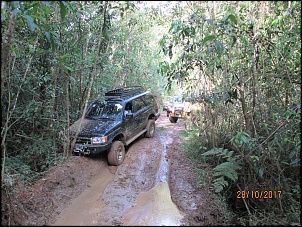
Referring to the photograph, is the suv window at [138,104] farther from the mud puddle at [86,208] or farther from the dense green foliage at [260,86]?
the dense green foliage at [260,86]

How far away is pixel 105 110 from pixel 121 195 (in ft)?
9.94

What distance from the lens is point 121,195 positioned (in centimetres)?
492

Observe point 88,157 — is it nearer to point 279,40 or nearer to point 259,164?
point 259,164

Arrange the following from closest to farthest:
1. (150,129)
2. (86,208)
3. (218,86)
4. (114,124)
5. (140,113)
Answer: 1. (86,208)
2. (218,86)
3. (114,124)
4. (140,113)
5. (150,129)

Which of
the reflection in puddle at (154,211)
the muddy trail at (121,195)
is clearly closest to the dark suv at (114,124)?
the muddy trail at (121,195)

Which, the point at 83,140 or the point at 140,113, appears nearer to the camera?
the point at 83,140

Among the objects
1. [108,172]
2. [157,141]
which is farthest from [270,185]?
[157,141]

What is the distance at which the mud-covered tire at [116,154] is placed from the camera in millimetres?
6262

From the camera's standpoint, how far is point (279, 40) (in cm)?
424

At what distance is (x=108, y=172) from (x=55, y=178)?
1505 millimetres

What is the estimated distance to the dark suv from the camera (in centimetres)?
600
